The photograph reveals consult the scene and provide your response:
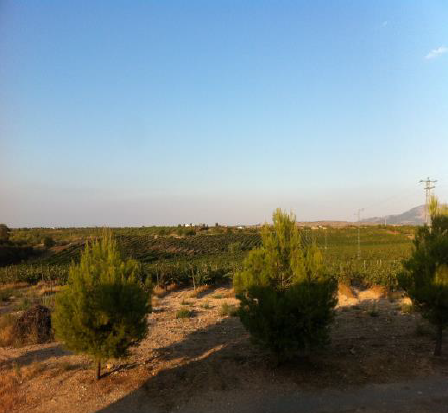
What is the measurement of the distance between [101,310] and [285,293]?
3850 millimetres

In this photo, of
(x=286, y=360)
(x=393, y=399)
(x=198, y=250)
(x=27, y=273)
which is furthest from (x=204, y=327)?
(x=198, y=250)

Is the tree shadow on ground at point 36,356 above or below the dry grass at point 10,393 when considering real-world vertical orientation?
below

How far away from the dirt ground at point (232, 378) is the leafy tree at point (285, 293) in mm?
826

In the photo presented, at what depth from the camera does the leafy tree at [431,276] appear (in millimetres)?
8977

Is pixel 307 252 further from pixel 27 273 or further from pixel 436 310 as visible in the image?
pixel 27 273

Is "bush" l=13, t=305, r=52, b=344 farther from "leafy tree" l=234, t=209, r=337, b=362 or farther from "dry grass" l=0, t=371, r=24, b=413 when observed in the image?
"leafy tree" l=234, t=209, r=337, b=362

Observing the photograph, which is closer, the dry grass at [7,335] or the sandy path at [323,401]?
the sandy path at [323,401]

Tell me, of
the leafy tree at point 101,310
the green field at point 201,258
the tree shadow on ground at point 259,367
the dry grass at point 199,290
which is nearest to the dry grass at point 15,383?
the leafy tree at point 101,310

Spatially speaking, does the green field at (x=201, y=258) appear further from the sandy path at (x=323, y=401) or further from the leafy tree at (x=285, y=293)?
the sandy path at (x=323, y=401)

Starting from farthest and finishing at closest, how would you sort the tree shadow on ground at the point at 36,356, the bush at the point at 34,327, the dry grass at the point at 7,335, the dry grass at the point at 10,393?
1. the bush at the point at 34,327
2. the dry grass at the point at 7,335
3. the tree shadow on ground at the point at 36,356
4. the dry grass at the point at 10,393

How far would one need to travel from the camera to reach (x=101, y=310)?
8.02 meters

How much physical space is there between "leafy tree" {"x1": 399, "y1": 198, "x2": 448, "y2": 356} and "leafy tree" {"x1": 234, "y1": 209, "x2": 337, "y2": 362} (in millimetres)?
2355

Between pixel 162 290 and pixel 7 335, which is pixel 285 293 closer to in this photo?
pixel 7 335

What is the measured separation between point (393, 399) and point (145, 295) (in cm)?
527
